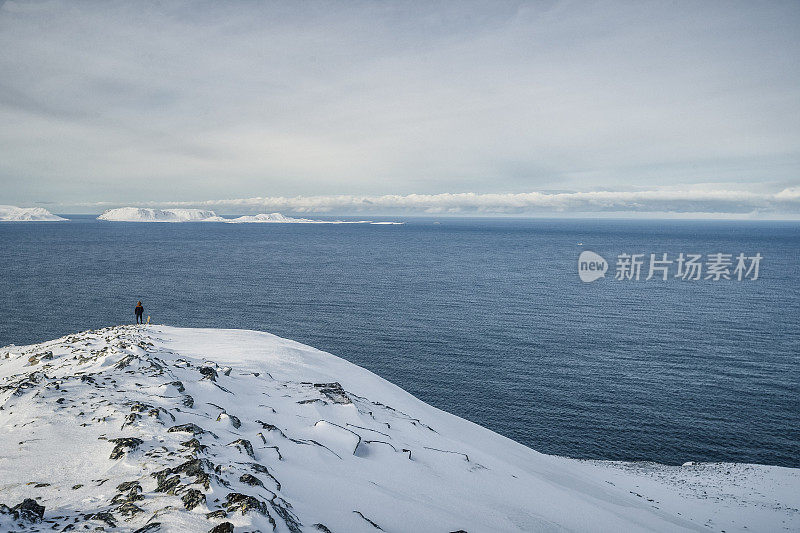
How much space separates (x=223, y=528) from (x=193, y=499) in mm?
1313

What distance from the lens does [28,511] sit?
7254 millimetres

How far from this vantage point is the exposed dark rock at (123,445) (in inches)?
400

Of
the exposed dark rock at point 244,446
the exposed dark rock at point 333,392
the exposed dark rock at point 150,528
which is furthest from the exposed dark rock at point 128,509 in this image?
the exposed dark rock at point 333,392

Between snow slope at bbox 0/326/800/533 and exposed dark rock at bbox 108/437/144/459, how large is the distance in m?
0.06

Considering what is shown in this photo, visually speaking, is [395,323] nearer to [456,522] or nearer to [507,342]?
[507,342]

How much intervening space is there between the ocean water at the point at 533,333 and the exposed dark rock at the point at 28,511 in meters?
28.8

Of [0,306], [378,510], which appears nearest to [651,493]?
[378,510]

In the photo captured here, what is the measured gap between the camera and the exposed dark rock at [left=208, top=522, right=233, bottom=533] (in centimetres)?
719

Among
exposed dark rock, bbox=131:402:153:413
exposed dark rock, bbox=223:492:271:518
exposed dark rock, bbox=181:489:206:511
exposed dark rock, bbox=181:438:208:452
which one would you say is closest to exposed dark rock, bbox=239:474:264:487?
exposed dark rock, bbox=223:492:271:518

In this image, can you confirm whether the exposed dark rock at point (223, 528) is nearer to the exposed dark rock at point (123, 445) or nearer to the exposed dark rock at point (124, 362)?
the exposed dark rock at point (123, 445)

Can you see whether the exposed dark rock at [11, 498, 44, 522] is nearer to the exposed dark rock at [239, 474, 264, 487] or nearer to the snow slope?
the snow slope

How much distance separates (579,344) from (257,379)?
1618 inches

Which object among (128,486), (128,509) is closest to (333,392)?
(128,486)

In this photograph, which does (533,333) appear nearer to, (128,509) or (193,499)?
(193,499)
